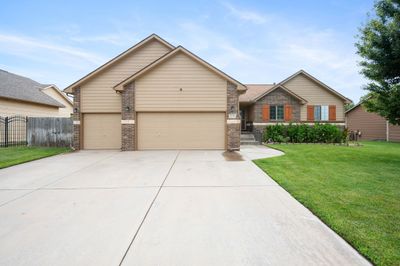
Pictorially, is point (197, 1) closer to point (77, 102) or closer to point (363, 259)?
point (77, 102)

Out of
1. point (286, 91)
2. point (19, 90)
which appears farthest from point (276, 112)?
point (19, 90)

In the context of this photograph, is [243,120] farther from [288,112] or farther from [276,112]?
[288,112]

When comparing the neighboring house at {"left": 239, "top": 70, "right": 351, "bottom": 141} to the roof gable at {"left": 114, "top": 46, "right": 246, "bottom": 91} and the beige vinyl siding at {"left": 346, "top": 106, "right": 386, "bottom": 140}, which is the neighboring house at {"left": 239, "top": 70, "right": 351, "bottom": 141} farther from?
the roof gable at {"left": 114, "top": 46, "right": 246, "bottom": 91}

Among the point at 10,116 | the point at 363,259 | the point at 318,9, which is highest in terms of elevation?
the point at 318,9

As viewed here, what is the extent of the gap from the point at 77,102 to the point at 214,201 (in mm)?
12347

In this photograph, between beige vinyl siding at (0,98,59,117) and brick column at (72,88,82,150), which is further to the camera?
beige vinyl siding at (0,98,59,117)

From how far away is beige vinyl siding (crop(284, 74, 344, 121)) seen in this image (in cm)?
2120

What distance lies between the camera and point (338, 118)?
69.4 feet

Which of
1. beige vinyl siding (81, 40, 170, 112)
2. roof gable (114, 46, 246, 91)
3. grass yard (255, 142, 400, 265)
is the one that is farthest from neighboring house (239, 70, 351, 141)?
grass yard (255, 142, 400, 265)

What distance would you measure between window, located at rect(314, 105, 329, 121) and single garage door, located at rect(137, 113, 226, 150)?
12.3m

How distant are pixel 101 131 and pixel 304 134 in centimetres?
1474

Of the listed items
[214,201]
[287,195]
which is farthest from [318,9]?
[214,201]

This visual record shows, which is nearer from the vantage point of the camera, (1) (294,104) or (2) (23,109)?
(2) (23,109)

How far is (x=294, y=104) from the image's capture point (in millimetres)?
19891
